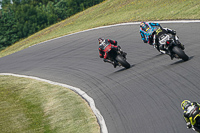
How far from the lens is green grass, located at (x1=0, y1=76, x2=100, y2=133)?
32.5ft

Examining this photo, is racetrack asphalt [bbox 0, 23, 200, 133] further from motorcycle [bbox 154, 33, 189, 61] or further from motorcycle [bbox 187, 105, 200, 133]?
motorcycle [bbox 187, 105, 200, 133]

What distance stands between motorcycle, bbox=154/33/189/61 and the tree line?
63979 mm

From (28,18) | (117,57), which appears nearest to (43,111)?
(117,57)

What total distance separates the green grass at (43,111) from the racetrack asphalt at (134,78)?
650mm

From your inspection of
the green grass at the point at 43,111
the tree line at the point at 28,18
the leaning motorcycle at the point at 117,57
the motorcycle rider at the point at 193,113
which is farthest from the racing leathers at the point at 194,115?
the tree line at the point at 28,18

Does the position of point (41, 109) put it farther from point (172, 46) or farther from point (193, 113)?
point (193, 113)

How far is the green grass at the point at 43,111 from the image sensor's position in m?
9.89

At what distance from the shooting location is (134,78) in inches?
493

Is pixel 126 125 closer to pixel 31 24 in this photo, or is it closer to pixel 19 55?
pixel 19 55

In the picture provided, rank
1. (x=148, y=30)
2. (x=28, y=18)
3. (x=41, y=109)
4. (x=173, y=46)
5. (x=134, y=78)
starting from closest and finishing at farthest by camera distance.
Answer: (x=173, y=46) → (x=41, y=109) → (x=134, y=78) → (x=148, y=30) → (x=28, y=18)

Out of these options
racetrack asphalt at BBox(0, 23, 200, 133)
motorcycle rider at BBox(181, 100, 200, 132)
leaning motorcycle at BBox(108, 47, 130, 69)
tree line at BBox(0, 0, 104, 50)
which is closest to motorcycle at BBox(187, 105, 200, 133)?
motorcycle rider at BBox(181, 100, 200, 132)

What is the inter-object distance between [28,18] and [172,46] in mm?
77204

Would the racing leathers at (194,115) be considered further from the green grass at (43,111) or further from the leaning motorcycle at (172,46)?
the leaning motorcycle at (172,46)

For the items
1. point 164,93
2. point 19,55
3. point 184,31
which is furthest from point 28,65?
point 164,93
